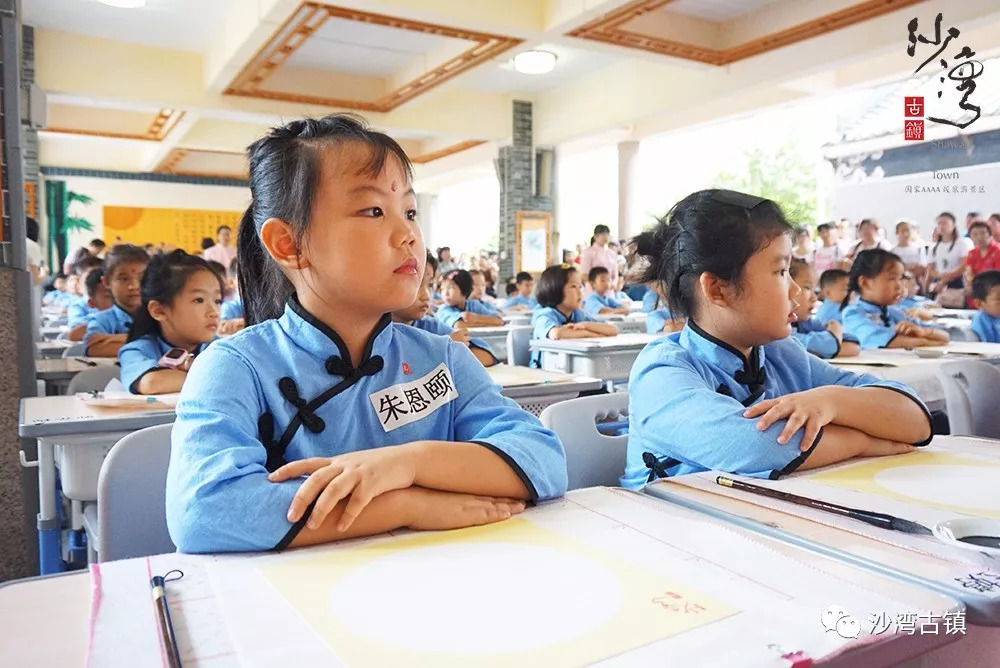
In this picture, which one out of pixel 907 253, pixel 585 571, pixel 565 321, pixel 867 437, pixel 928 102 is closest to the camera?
pixel 585 571

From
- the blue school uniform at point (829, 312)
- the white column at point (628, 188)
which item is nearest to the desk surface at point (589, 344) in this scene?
the blue school uniform at point (829, 312)

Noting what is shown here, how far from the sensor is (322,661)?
1.80 ft

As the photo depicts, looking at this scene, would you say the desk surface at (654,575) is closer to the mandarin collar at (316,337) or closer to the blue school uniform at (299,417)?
the blue school uniform at (299,417)

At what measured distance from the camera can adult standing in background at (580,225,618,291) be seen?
8.69 m

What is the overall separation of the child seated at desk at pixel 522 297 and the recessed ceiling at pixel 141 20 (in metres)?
3.84

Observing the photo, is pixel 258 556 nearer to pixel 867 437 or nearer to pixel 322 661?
pixel 322 661

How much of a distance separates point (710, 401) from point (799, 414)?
0.47 feet

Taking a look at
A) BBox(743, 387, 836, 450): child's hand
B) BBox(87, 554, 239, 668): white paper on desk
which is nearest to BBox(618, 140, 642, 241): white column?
BBox(743, 387, 836, 450): child's hand

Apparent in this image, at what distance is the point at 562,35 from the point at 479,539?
5.89 meters

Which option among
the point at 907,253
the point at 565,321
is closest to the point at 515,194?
the point at 907,253

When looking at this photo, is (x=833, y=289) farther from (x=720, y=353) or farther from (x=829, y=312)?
(x=720, y=353)

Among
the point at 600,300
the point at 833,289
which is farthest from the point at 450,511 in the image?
the point at 600,300

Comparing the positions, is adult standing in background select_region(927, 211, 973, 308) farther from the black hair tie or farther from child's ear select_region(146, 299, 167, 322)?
the black hair tie

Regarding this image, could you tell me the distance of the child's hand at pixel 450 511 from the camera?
85cm
